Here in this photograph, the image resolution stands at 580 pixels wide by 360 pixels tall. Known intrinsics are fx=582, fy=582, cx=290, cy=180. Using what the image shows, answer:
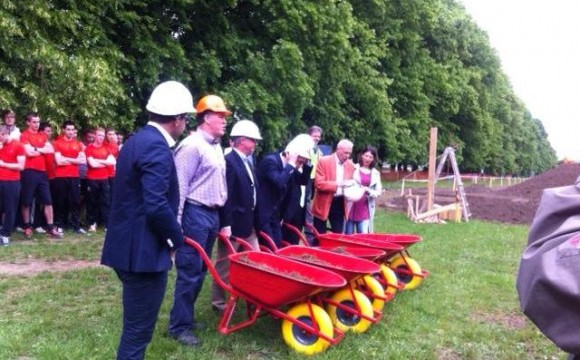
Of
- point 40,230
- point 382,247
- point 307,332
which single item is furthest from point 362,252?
point 40,230

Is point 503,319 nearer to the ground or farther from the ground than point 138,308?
nearer to the ground

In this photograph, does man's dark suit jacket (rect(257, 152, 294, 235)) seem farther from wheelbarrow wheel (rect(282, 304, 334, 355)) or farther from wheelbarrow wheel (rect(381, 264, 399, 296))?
wheelbarrow wheel (rect(282, 304, 334, 355))

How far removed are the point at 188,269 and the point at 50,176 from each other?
20.8 feet

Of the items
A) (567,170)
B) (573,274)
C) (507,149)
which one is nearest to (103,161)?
(573,274)

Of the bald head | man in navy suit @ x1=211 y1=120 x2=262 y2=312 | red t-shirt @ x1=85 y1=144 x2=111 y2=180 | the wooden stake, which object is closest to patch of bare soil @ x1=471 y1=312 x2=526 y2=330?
man in navy suit @ x1=211 y1=120 x2=262 y2=312

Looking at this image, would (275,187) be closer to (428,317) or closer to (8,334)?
(428,317)

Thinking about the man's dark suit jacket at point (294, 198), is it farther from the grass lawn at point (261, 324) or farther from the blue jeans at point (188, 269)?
the blue jeans at point (188, 269)

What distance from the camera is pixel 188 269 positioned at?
15.9 ft

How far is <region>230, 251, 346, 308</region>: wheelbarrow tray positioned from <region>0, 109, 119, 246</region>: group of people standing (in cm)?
546

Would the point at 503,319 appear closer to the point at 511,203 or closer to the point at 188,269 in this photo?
the point at 188,269

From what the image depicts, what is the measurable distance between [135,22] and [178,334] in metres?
11.7

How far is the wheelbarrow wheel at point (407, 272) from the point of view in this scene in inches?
282

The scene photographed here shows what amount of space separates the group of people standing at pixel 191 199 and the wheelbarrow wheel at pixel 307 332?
785 mm

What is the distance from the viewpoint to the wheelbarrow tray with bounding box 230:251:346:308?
4469mm
